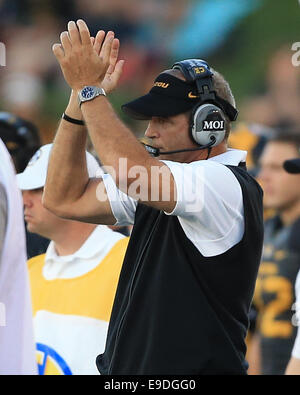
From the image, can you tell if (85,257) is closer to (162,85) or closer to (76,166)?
(76,166)

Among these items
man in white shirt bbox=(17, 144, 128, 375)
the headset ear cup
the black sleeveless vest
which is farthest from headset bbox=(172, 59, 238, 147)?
man in white shirt bbox=(17, 144, 128, 375)

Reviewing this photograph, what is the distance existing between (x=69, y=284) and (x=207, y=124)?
3.88 feet

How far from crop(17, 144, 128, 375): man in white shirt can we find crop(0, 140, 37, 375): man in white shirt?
4.69ft

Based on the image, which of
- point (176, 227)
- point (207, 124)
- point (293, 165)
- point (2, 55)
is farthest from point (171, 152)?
point (2, 55)

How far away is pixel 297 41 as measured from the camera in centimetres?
830

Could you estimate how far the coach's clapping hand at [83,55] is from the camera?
8.81 ft

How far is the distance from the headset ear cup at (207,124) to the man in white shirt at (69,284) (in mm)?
906

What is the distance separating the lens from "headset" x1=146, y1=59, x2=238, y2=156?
9.29 ft

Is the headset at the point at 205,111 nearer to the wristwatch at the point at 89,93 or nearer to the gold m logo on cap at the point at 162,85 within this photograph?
the gold m logo on cap at the point at 162,85

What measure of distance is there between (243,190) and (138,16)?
22.4ft

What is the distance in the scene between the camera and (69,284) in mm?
3703

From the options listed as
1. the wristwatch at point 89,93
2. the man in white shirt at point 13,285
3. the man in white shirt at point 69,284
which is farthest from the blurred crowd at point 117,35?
the man in white shirt at point 13,285

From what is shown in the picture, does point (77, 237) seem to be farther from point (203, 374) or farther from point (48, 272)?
point (203, 374)

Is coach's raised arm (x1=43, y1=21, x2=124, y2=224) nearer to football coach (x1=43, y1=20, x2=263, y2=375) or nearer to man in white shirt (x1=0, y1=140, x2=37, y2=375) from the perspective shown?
football coach (x1=43, y1=20, x2=263, y2=375)
